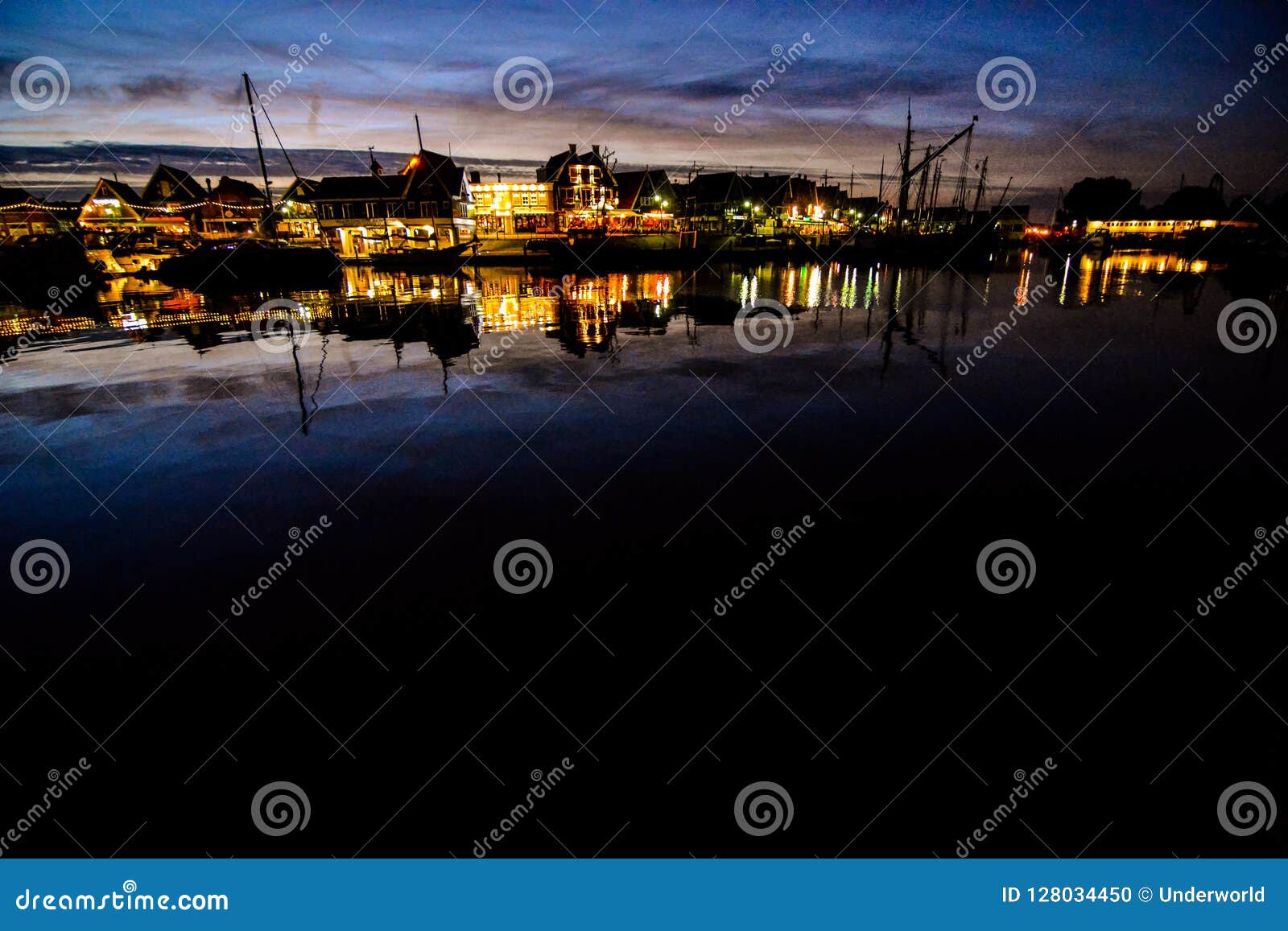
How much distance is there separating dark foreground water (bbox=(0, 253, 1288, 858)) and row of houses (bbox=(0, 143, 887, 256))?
200ft

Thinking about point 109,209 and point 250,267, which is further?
point 109,209

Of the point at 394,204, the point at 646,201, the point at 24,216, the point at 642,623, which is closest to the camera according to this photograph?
the point at 642,623

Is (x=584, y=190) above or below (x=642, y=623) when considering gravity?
above

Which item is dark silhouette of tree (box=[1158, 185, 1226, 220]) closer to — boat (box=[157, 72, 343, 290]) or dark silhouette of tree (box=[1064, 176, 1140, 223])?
dark silhouette of tree (box=[1064, 176, 1140, 223])

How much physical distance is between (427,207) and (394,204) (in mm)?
3800

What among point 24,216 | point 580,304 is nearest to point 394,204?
point 24,216

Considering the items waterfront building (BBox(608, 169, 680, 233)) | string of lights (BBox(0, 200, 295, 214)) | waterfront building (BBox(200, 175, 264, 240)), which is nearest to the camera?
string of lights (BBox(0, 200, 295, 214))

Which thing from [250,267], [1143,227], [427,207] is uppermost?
[1143,227]

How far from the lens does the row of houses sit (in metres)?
71.9

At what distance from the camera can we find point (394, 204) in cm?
7150

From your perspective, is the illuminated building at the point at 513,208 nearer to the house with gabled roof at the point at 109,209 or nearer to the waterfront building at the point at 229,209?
the waterfront building at the point at 229,209

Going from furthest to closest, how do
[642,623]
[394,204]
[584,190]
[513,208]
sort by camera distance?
[513,208], [584,190], [394,204], [642,623]

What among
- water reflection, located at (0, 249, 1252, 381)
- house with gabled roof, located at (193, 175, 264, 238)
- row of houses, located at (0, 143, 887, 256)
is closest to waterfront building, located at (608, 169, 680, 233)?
row of houses, located at (0, 143, 887, 256)

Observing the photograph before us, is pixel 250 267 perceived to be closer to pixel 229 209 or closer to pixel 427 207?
pixel 427 207
